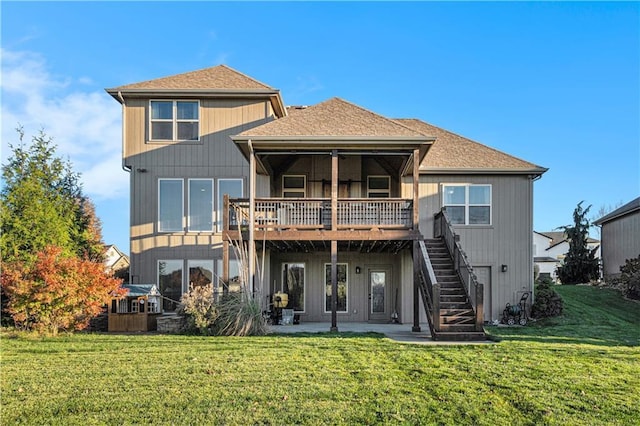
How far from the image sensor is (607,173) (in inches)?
1239

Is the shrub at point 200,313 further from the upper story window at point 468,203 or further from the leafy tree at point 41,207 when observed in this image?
the upper story window at point 468,203

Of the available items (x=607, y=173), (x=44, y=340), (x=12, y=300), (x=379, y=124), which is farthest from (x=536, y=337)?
(x=607, y=173)

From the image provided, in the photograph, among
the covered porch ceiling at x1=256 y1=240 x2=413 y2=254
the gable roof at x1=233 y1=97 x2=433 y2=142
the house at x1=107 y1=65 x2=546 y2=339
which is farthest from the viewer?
the house at x1=107 y1=65 x2=546 y2=339

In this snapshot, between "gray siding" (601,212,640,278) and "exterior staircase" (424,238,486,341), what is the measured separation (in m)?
13.3

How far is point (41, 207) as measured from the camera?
16.1 meters

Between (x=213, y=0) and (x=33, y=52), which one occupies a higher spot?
(x=213, y=0)

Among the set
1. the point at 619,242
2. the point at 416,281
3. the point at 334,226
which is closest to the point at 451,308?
the point at 416,281

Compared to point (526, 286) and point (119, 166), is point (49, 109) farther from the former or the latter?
point (526, 286)

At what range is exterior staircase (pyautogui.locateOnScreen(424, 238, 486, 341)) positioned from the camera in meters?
12.0

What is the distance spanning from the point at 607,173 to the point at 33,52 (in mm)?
30628

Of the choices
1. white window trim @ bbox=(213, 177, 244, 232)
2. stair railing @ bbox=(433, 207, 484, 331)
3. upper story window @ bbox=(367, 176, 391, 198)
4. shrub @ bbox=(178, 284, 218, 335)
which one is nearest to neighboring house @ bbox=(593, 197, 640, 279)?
stair railing @ bbox=(433, 207, 484, 331)

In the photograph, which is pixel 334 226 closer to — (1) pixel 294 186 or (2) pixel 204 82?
(1) pixel 294 186

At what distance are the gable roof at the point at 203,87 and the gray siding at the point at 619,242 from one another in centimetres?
1689

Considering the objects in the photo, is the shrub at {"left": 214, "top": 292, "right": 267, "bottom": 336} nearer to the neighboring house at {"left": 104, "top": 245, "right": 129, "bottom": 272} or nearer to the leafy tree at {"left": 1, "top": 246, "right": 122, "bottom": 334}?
the leafy tree at {"left": 1, "top": 246, "right": 122, "bottom": 334}
